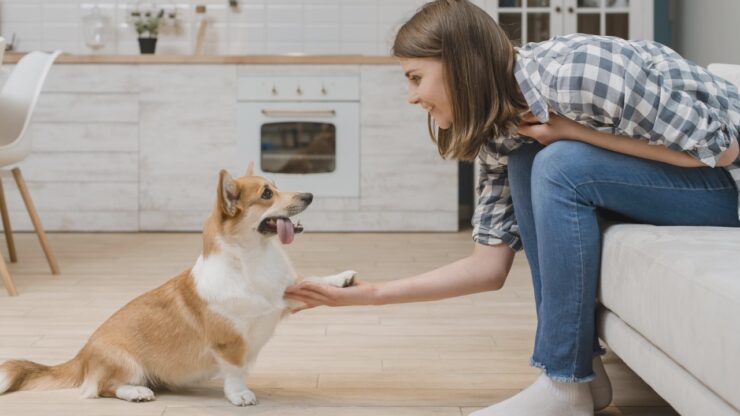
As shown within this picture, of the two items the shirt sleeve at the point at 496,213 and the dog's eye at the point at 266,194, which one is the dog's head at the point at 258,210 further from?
the shirt sleeve at the point at 496,213

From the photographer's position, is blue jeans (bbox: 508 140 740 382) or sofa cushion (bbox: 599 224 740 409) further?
blue jeans (bbox: 508 140 740 382)

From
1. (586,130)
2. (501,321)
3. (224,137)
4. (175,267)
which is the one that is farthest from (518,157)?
(224,137)

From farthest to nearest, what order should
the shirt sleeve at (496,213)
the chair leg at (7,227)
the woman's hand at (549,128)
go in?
the chair leg at (7,227) → the shirt sleeve at (496,213) → the woman's hand at (549,128)

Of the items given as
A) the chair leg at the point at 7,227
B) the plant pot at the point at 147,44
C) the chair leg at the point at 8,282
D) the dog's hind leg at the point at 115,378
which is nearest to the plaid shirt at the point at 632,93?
the dog's hind leg at the point at 115,378

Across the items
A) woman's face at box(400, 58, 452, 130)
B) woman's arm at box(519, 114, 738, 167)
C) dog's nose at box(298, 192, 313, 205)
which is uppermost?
woman's face at box(400, 58, 452, 130)

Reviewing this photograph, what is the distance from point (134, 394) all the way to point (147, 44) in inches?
139

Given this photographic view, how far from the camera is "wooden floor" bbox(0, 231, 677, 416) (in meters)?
1.81

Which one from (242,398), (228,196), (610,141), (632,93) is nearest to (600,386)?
(610,141)

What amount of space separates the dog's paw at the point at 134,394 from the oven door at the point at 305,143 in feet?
9.62

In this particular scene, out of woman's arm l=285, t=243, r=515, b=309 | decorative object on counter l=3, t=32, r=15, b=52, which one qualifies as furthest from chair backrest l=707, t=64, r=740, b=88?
decorative object on counter l=3, t=32, r=15, b=52

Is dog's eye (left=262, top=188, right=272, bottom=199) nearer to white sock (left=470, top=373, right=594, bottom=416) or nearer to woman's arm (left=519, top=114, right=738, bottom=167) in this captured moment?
woman's arm (left=519, top=114, right=738, bottom=167)

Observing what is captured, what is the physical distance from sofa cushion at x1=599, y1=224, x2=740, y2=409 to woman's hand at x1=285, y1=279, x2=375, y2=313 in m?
0.47

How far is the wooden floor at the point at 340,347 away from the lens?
1.81 metres

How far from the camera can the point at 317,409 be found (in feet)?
5.84
